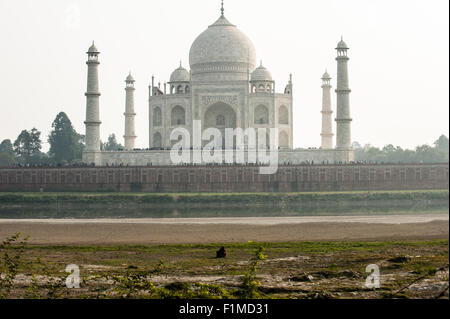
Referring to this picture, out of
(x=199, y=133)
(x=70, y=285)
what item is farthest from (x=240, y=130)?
(x=70, y=285)

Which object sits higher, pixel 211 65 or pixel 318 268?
pixel 211 65

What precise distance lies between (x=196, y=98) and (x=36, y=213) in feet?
68.0

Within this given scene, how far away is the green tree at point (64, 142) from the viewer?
56.8 meters

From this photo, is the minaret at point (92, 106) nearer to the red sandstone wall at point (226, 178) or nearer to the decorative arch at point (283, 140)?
the red sandstone wall at point (226, 178)

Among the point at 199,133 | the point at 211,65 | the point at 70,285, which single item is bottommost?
the point at 70,285

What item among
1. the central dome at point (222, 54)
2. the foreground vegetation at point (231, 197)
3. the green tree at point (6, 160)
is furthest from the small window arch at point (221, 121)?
the green tree at point (6, 160)

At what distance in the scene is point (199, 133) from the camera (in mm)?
50500

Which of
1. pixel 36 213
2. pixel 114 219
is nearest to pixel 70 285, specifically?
pixel 114 219

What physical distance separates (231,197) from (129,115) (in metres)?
16.5

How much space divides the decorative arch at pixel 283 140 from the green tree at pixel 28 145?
20.4m

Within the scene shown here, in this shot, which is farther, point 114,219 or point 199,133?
point 199,133
